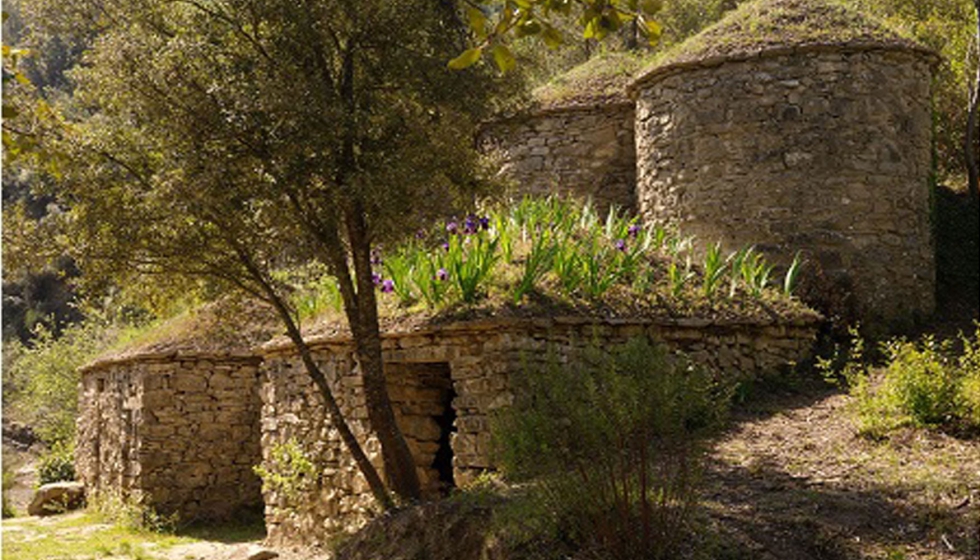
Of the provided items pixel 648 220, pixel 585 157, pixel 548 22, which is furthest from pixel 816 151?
pixel 548 22

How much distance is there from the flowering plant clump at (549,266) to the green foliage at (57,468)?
10224 mm

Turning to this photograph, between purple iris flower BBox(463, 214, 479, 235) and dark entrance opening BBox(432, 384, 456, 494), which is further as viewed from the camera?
dark entrance opening BBox(432, 384, 456, 494)

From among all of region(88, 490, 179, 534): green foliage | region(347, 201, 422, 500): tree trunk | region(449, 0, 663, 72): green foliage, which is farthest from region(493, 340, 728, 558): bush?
region(88, 490, 179, 534): green foliage

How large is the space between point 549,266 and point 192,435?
22.3 ft

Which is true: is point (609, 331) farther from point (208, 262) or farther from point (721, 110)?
point (721, 110)

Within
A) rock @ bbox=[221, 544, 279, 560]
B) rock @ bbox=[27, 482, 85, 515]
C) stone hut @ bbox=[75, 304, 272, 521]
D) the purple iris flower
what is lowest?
rock @ bbox=[27, 482, 85, 515]

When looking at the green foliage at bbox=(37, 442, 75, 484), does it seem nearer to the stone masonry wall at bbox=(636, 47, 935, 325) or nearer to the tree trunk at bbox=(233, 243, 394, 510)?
the tree trunk at bbox=(233, 243, 394, 510)

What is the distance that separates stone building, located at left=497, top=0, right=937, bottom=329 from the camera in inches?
417

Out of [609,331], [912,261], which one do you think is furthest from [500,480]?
[912,261]

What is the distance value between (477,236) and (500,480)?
2435 mm

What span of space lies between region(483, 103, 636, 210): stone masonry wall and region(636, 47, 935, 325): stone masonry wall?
6.70 feet

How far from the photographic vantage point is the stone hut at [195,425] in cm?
1274

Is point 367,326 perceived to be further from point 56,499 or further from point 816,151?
point 56,499

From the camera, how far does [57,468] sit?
16.8 m
